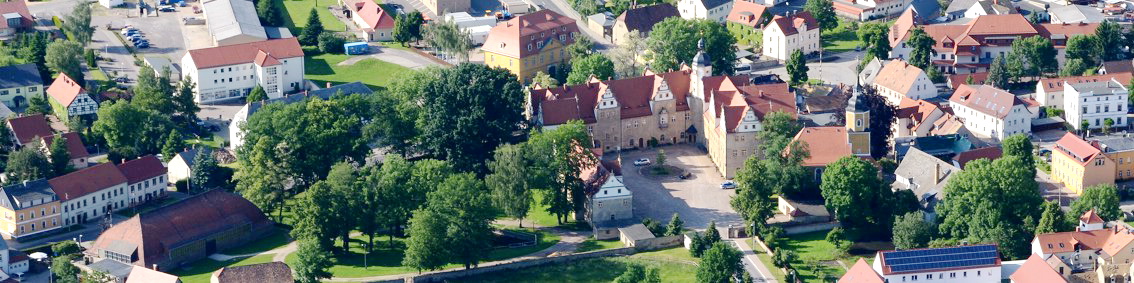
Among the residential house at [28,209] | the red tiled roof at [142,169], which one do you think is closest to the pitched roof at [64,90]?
the red tiled roof at [142,169]

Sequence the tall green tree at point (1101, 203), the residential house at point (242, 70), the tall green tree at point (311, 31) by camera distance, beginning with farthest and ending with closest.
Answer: the tall green tree at point (311, 31), the residential house at point (242, 70), the tall green tree at point (1101, 203)

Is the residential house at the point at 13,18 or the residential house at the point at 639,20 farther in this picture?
the residential house at the point at 13,18

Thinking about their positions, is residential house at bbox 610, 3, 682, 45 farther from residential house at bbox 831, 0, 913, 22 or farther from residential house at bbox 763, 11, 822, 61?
residential house at bbox 831, 0, 913, 22

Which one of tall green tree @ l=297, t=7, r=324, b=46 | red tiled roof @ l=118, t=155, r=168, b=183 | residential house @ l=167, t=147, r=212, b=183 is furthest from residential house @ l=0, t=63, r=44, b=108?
tall green tree @ l=297, t=7, r=324, b=46

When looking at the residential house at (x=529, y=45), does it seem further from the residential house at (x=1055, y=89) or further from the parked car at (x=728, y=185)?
the residential house at (x=1055, y=89)

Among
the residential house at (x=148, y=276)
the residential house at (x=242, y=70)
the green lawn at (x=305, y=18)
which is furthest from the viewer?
the green lawn at (x=305, y=18)

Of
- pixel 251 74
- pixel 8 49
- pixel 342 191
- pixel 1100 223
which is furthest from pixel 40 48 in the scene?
pixel 1100 223

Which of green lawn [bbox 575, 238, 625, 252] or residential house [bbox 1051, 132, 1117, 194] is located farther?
residential house [bbox 1051, 132, 1117, 194]
